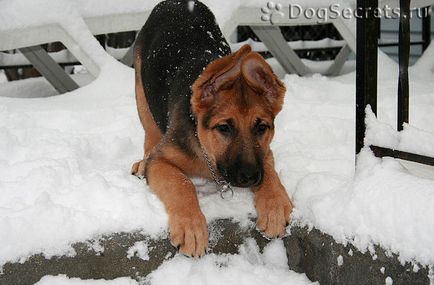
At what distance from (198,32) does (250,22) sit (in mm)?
2538

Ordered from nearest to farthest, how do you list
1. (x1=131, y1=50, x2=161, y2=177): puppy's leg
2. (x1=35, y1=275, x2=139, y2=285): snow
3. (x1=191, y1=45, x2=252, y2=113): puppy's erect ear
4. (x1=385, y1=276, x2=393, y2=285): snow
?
(x1=385, y1=276, x2=393, y2=285): snow, (x1=35, y1=275, x2=139, y2=285): snow, (x1=191, y1=45, x2=252, y2=113): puppy's erect ear, (x1=131, y1=50, x2=161, y2=177): puppy's leg

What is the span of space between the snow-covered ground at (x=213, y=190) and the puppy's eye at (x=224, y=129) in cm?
44

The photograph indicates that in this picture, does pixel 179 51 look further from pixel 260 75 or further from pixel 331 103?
pixel 331 103

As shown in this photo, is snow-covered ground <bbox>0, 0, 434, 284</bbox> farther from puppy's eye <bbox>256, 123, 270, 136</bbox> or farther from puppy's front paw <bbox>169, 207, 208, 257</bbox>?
puppy's eye <bbox>256, 123, 270, 136</bbox>

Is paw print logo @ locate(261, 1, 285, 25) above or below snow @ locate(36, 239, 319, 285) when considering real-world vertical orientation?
above

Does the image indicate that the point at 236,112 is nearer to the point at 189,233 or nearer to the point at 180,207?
the point at 180,207

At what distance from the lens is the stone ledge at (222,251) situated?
269cm

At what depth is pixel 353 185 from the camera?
285 cm

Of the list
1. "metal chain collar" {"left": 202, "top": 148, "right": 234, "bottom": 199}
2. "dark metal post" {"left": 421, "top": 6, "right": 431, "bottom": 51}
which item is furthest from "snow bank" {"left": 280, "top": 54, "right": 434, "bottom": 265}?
"dark metal post" {"left": 421, "top": 6, "right": 431, "bottom": 51}

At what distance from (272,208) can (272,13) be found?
4051 mm

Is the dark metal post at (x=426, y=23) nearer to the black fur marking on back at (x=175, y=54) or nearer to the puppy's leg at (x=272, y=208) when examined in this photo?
the black fur marking on back at (x=175, y=54)

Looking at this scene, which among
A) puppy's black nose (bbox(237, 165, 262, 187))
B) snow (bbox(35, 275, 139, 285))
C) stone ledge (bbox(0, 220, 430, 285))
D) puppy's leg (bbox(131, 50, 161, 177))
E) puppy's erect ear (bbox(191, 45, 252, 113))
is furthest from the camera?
puppy's leg (bbox(131, 50, 161, 177))

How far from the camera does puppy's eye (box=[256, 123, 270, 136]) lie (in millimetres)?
3107

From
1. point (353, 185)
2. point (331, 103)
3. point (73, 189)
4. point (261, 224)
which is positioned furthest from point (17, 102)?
point (353, 185)
